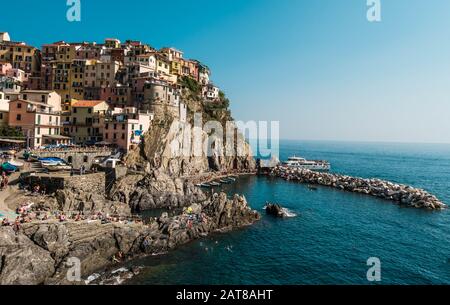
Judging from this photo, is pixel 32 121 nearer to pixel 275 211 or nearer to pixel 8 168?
pixel 8 168

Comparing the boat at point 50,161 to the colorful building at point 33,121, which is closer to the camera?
the boat at point 50,161

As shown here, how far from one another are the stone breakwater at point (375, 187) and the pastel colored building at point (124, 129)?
A: 5244cm

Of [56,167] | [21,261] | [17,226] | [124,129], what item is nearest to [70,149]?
[56,167]

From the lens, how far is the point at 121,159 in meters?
66.6

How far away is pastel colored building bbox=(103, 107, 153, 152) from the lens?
69938 mm

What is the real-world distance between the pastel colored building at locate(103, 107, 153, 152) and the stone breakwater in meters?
52.4

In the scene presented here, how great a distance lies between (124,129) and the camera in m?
69.9

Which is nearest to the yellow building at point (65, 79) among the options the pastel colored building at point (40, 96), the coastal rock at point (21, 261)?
the pastel colored building at point (40, 96)

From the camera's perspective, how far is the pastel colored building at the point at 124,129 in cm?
6994

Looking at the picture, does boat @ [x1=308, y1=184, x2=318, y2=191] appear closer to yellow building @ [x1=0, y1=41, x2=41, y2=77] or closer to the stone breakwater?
the stone breakwater

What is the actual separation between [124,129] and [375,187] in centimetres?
6755

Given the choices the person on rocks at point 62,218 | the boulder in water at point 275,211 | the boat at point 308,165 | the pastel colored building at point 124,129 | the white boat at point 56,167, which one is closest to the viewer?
the person on rocks at point 62,218

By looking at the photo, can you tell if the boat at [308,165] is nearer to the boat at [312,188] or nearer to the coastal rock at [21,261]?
the boat at [312,188]

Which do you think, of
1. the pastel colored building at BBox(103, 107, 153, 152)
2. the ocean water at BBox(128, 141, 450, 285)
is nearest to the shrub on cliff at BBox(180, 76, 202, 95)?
the pastel colored building at BBox(103, 107, 153, 152)
